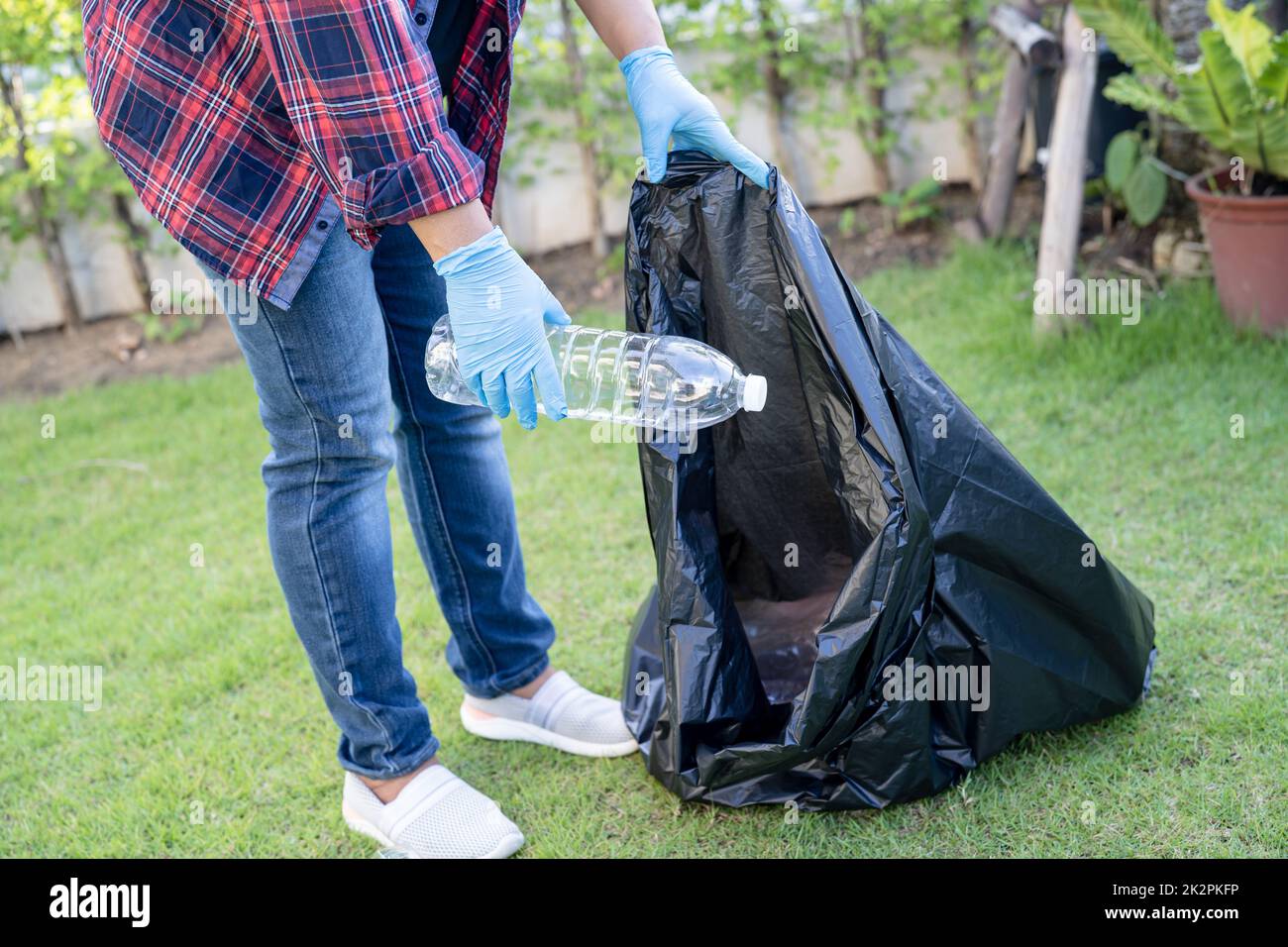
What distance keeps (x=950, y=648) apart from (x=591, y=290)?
3.50 m

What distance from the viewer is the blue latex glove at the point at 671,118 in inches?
69.9

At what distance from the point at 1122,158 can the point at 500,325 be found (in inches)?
126

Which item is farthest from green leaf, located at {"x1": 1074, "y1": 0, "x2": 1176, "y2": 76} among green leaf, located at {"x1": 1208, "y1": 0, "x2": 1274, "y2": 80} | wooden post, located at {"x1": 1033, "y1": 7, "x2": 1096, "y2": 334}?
green leaf, located at {"x1": 1208, "y1": 0, "x2": 1274, "y2": 80}

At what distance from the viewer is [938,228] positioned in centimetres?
484

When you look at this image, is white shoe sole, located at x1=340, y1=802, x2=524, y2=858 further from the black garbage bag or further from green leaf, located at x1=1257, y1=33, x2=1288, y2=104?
green leaf, located at x1=1257, y1=33, x2=1288, y2=104

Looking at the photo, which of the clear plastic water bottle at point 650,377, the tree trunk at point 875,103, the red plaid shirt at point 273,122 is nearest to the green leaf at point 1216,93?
the tree trunk at point 875,103

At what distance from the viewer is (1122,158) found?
402 centimetres

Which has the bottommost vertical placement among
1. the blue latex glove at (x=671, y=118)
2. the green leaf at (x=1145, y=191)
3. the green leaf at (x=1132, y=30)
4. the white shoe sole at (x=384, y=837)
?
the white shoe sole at (x=384, y=837)

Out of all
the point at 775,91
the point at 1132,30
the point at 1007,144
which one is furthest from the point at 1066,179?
the point at 775,91

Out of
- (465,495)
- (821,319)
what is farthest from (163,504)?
(821,319)

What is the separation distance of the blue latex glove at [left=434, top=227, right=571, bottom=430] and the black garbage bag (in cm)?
29

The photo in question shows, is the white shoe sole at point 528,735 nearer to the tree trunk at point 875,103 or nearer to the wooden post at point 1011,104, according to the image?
the wooden post at point 1011,104

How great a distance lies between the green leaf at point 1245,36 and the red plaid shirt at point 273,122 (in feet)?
8.09
